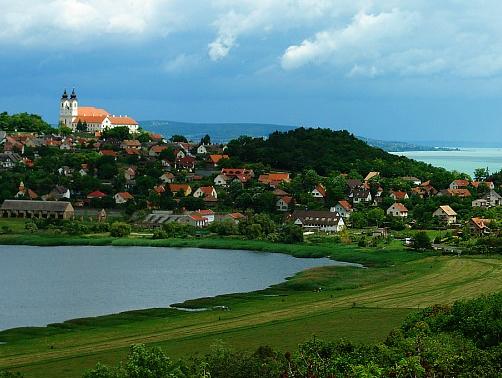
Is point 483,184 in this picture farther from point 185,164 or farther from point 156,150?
point 156,150

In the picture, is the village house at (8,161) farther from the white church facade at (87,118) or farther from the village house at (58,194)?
the white church facade at (87,118)

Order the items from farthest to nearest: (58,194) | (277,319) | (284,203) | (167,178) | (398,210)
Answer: (167,178)
(58,194)
(284,203)
(398,210)
(277,319)

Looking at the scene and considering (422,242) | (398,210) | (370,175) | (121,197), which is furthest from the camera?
(370,175)

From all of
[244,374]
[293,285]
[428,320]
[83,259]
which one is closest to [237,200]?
[83,259]

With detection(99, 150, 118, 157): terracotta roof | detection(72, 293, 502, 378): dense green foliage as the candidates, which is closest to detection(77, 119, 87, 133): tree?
detection(99, 150, 118, 157): terracotta roof

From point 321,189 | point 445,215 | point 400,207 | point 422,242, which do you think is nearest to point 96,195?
point 321,189

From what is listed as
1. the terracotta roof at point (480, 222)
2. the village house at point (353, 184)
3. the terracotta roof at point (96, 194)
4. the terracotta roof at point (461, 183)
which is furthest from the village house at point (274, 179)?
the terracotta roof at point (480, 222)

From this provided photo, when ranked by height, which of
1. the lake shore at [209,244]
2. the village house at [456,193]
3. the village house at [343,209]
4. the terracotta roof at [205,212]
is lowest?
the lake shore at [209,244]
